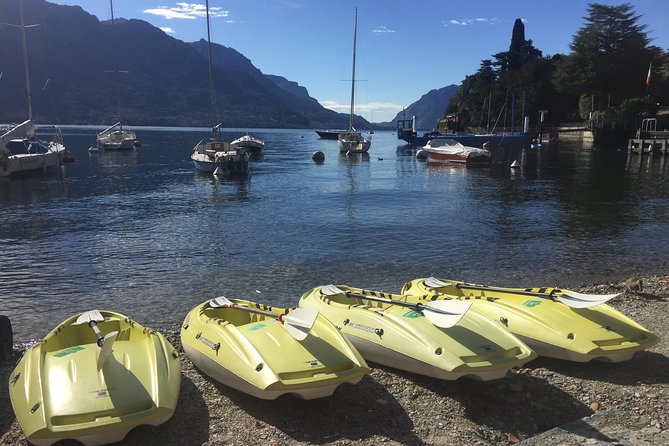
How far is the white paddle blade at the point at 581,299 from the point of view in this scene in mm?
7773

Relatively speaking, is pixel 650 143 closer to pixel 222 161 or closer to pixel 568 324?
pixel 222 161

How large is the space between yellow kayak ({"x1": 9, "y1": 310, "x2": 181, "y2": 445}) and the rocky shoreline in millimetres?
543

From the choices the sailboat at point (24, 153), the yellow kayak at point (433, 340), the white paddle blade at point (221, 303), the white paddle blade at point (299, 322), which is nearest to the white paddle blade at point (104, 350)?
the white paddle blade at point (299, 322)

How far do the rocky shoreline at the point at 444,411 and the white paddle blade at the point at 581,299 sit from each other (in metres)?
0.92

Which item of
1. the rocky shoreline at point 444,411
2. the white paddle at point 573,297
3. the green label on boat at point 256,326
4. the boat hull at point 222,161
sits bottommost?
the rocky shoreline at point 444,411

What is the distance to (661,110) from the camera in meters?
90.9

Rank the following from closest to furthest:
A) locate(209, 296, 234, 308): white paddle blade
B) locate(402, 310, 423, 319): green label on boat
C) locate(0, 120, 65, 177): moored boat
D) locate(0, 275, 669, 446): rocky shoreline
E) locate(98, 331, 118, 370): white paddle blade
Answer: locate(0, 275, 669, 446): rocky shoreline, locate(98, 331, 118, 370): white paddle blade, locate(402, 310, 423, 319): green label on boat, locate(209, 296, 234, 308): white paddle blade, locate(0, 120, 65, 177): moored boat

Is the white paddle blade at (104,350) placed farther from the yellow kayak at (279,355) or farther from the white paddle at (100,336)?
the yellow kayak at (279,355)

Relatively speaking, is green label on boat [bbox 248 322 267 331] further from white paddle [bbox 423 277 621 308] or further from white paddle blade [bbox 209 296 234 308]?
white paddle [bbox 423 277 621 308]

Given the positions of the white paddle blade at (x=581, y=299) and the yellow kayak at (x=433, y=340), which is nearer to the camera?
the yellow kayak at (x=433, y=340)

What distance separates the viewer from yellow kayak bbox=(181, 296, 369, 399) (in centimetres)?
605

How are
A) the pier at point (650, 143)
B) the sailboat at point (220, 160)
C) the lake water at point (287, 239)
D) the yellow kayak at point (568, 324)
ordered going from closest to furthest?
the yellow kayak at point (568, 324)
the lake water at point (287, 239)
the sailboat at point (220, 160)
the pier at point (650, 143)

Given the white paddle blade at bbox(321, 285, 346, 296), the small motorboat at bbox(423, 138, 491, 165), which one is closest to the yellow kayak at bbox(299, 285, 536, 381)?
the white paddle blade at bbox(321, 285, 346, 296)

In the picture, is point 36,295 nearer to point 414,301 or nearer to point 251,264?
point 251,264
